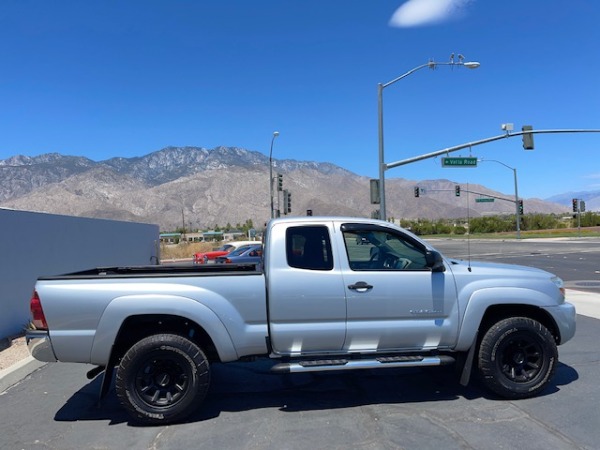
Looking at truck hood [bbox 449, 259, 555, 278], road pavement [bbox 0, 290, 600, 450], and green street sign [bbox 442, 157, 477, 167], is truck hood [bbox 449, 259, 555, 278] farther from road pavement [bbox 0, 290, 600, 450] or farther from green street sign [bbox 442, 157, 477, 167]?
green street sign [bbox 442, 157, 477, 167]

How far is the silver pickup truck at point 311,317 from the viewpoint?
4824 millimetres

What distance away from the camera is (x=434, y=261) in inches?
203

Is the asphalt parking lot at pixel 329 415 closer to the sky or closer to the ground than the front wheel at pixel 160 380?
closer to the ground

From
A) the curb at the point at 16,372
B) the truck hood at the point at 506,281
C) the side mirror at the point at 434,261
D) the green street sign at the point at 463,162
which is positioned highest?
the green street sign at the point at 463,162

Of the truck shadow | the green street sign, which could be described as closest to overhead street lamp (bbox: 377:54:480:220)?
the green street sign

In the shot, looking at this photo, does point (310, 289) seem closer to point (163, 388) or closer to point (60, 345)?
point (163, 388)

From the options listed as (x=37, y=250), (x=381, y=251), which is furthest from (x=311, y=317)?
(x=37, y=250)

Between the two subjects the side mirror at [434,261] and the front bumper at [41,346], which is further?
the side mirror at [434,261]

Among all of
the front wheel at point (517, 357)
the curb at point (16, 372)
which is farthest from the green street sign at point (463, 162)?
the curb at point (16, 372)

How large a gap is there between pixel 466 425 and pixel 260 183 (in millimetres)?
179941

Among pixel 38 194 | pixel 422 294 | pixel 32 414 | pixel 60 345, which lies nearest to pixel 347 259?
pixel 422 294

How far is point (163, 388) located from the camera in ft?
16.2

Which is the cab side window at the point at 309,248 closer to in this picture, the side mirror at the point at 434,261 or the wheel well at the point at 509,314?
the side mirror at the point at 434,261

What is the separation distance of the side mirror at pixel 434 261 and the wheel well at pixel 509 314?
754mm
